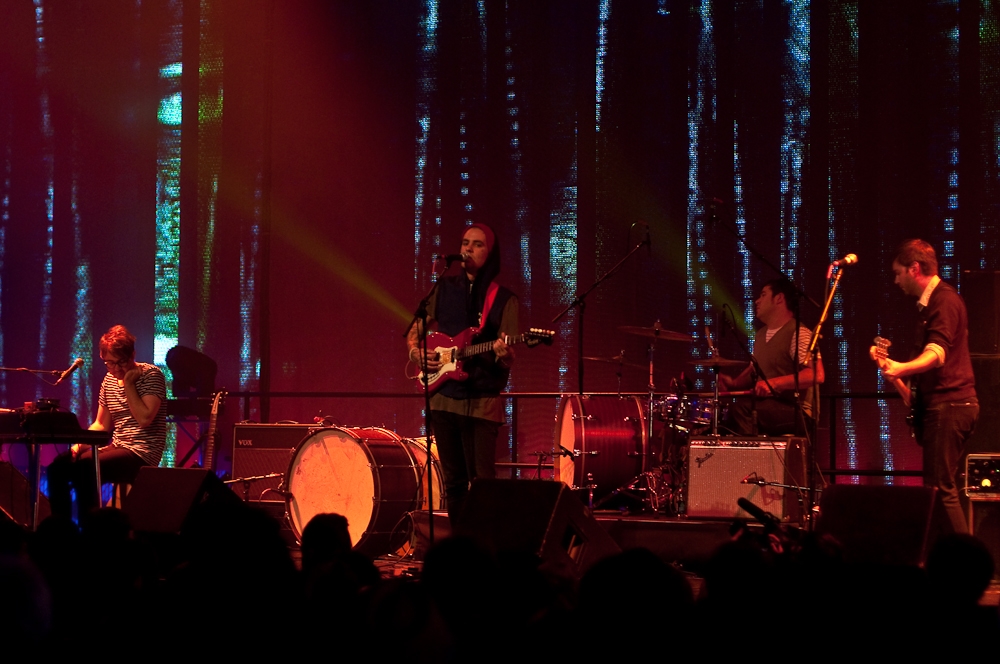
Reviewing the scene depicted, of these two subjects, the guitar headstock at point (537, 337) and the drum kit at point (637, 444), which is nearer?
the guitar headstock at point (537, 337)

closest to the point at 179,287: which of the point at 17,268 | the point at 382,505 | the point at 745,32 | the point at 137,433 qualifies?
the point at 17,268

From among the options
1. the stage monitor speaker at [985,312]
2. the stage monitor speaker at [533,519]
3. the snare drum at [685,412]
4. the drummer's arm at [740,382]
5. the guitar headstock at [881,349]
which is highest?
the stage monitor speaker at [985,312]

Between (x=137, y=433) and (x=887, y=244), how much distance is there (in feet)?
18.6

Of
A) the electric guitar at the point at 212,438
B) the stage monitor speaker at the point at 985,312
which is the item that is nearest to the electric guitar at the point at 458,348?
the stage monitor speaker at the point at 985,312

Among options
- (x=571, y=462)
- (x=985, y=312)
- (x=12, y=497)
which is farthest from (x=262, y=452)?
(x=985, y=312)

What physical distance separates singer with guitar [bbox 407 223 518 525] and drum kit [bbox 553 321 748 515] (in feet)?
3.47

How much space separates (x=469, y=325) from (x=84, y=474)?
3001 millimetres

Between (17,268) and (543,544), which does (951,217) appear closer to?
(543,544)

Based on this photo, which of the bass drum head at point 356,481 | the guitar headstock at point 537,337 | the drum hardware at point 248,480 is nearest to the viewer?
the guitar headstock at point 537,337

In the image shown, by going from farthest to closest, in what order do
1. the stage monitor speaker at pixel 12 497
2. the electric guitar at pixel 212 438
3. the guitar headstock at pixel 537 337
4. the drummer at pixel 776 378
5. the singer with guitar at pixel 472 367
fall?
the electric guitar at pixel 212 438 < the stage monitor speaker at pixel 12 497 < the drummer at pixel 776 378 < the singer with guitar at pixel 472 367 < the guitar headstock at pixel 537 337

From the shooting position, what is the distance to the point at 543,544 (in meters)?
4.52

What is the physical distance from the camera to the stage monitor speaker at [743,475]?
600 cm

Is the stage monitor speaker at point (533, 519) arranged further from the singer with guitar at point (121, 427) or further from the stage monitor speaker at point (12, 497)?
the stage monitor speaker at point (12, 497)

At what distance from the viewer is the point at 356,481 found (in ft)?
23.2
